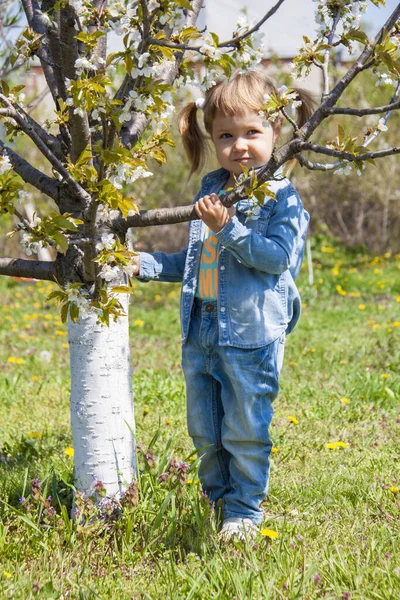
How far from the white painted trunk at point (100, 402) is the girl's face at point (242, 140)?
1.98 feet

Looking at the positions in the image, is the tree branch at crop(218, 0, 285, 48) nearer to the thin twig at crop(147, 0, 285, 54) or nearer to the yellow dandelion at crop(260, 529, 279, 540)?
the thin twig at crop(147, 0, 285, 54)

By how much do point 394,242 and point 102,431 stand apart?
887 cm

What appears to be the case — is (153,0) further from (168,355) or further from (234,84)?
(168,355)

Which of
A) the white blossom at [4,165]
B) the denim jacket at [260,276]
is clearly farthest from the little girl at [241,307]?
the white blossom at [4,165]

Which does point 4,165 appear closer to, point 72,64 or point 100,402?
point 72,64

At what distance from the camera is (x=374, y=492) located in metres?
2.54

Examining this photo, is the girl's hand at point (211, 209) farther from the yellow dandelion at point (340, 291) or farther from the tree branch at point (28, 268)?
the yellow dandelion at point (340, 291)

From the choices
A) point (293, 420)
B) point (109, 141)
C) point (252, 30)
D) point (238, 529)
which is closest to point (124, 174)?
point (109, 141)

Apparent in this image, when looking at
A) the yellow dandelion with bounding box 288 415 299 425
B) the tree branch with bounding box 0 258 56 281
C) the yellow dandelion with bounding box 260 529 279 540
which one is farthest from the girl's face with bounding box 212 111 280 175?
the yellow dandelion with bounding box 288 415 299 425

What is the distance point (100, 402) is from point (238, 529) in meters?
0.62

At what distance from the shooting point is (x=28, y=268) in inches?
86.1

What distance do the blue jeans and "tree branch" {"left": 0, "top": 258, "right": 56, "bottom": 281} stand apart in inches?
21.4

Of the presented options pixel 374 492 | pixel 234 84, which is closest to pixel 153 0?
pixel 234 84

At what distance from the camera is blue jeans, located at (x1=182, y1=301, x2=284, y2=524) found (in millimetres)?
2299
